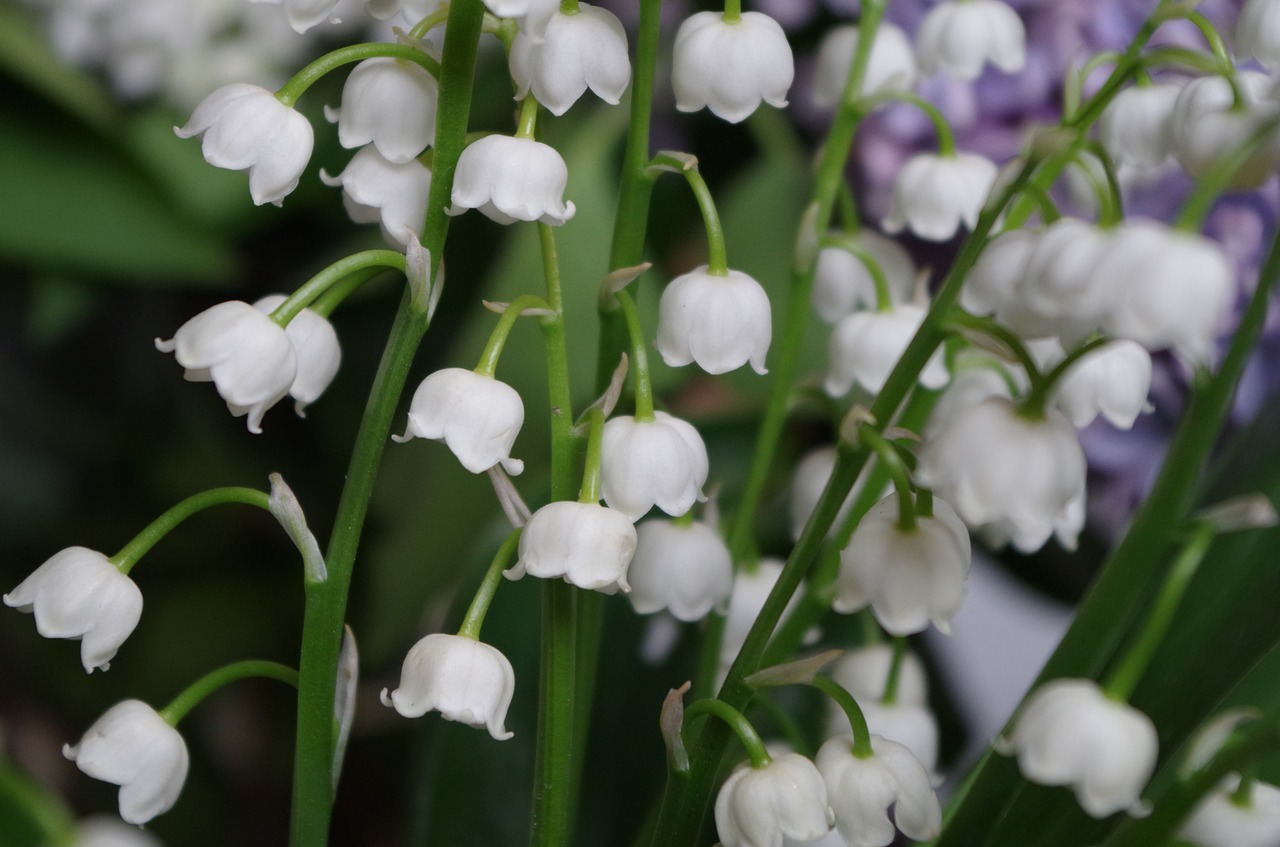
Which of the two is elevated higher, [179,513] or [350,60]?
[350,60]

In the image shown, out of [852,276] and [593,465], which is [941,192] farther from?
[593,465]

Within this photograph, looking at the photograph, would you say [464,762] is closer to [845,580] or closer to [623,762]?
[623,762]

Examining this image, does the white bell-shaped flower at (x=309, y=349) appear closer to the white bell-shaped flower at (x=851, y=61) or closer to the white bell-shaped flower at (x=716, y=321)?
the white bell-shaped flower at (x=716, y=321)

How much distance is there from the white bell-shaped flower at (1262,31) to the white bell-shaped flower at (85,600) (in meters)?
0.30

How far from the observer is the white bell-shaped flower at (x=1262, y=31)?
1.03ft

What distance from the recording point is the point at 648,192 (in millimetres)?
325

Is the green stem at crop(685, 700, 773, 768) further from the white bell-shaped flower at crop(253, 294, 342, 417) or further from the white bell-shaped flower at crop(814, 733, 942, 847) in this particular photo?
the white bell-shaped flower at crop(253, 294, 342, 417)

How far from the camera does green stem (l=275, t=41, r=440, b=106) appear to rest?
0.97 ft

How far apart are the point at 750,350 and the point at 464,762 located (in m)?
0.22

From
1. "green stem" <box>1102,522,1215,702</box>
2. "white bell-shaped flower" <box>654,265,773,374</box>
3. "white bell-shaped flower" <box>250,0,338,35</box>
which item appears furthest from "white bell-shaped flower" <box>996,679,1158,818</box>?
"white bell-shaped flower" <box>250,0,338,35</box>

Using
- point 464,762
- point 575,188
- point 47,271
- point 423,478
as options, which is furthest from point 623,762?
point 47,271

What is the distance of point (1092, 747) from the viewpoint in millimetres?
251

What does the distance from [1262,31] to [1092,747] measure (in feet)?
0.59

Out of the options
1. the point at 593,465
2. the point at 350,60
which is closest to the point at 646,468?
the point at 593,465
